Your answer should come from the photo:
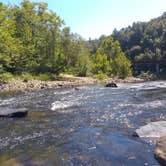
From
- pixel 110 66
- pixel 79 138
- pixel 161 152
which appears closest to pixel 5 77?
pixel 79 138

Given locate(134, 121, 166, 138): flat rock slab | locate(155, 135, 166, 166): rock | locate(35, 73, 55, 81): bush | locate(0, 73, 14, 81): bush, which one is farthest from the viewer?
locate(35, 73, 55, 81): bush

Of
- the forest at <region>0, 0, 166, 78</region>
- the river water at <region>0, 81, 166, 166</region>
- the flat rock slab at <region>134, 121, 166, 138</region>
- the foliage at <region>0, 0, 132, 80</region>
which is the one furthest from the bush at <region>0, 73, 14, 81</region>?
the flat rock slab at <region>134, 121, 166, 138</region>

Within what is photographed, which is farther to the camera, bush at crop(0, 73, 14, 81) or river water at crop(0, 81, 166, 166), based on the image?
bush at crop(0, 73, 14, 81)

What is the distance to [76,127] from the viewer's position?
15094 millimetres

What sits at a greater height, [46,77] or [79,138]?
[46,77]

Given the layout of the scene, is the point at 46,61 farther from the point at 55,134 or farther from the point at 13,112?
the point at 55,134

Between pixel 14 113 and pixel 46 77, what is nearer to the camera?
pixel 14 113

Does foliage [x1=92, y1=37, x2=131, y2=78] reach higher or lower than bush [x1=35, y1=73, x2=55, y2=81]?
higher

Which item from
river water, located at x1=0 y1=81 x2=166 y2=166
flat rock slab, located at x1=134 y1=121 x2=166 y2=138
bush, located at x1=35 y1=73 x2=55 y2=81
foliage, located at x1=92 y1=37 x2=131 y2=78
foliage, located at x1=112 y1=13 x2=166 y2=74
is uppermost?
foliage, located at x1=112 y1=13 x2=166 y2=74

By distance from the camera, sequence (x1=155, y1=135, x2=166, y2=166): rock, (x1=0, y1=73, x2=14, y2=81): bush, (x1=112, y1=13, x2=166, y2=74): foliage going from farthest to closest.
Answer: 1. (x1=112, y1=13, x2=166, y2=74): foliage
2. (x1=0, y1=73, x2=14, y2=81): bush
3. (x1=155, y1=135, x2=166, y2=166): rock

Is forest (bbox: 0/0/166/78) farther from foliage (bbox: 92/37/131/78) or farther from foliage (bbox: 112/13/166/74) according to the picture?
foliage (bbox: 112/13/166/74)

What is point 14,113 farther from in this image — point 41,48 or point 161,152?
point 41,48

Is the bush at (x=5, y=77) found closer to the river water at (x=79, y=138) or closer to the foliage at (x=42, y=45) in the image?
the foliage at (x=42, y=45)

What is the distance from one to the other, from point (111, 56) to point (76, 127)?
68083 mm
